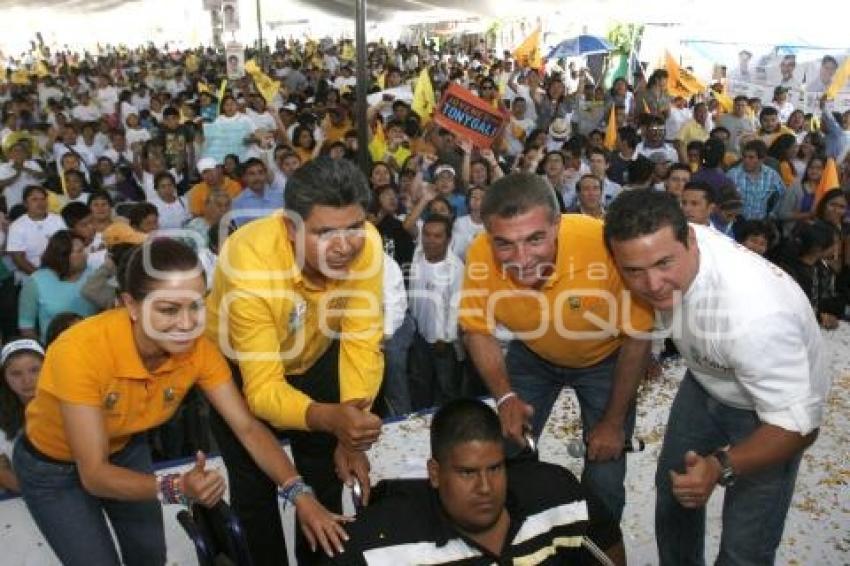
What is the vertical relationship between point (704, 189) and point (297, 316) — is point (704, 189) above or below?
below

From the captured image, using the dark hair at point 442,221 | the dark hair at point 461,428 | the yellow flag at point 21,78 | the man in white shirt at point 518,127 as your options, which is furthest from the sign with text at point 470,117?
the yellow flag at point 21,78

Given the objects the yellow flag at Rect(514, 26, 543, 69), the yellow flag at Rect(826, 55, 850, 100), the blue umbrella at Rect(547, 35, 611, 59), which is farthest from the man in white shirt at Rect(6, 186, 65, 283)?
the blue umbrella at Rect(547, 35, 611, 59)

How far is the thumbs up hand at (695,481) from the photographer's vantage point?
6.75 feet

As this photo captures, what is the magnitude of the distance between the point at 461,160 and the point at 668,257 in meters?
6.24

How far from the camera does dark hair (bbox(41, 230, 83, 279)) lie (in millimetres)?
4746

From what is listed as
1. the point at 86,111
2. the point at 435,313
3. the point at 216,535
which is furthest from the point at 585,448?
the point at 86,111

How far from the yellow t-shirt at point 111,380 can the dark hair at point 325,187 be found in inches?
23.1

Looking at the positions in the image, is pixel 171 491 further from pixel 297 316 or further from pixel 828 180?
pixel 828 180

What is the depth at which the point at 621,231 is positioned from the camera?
210cm

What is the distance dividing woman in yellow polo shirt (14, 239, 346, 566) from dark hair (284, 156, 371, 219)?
14.2 inches

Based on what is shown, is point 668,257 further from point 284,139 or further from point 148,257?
point 284,139

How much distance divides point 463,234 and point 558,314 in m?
3.24

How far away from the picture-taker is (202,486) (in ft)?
6.61

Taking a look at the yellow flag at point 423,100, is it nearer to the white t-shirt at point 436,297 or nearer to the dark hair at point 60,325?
the white t-shirt at point 436,297
